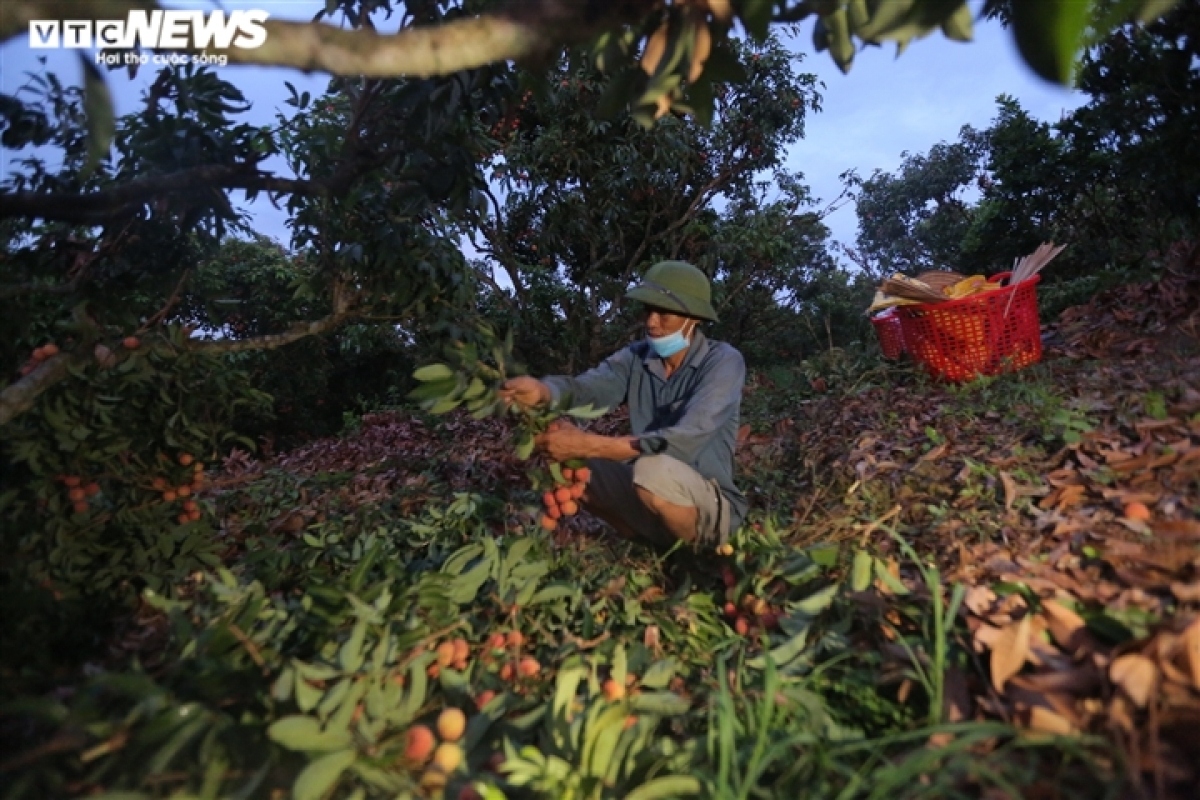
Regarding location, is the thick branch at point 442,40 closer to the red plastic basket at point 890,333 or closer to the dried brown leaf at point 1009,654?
the dried brown leaf at point 1009,654

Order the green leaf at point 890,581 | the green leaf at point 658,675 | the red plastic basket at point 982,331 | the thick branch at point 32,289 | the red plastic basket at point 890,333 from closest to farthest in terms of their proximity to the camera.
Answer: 1. the green leaf at point 658,675
2. the green leaf at point 890,581
3. the thick branch at point 32,289
4. the red plastic basket at point 982,331
5. the red plastic basket at point 890,333

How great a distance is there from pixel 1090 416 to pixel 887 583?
5.23 ft

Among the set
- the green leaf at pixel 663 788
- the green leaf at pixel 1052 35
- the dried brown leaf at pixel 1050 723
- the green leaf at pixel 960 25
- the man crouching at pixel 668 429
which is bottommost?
the green leaf at pixel 663 788

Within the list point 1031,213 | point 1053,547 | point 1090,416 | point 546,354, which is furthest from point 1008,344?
point 1031,213

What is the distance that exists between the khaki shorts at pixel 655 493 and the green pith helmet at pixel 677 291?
22.2 inches

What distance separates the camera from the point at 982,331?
4500 millimetres

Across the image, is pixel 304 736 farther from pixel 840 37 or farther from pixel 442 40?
pixel 840 37

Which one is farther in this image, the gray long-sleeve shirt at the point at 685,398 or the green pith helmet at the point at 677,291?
the green pith helmet at the point at 677,291

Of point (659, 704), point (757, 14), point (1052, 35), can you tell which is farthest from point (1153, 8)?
point (659, 704)

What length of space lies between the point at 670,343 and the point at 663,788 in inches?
72.8

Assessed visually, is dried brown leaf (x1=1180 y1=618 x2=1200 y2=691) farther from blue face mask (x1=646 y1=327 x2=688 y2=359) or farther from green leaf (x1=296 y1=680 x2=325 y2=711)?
blue face mask (x1=646 y1=327 x2=688 y2=359)

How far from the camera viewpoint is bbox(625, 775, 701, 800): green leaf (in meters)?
1.39

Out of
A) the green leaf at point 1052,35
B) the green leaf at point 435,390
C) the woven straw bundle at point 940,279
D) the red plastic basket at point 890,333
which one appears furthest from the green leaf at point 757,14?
the red plastic basket at point 890,333

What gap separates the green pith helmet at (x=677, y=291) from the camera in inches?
114
